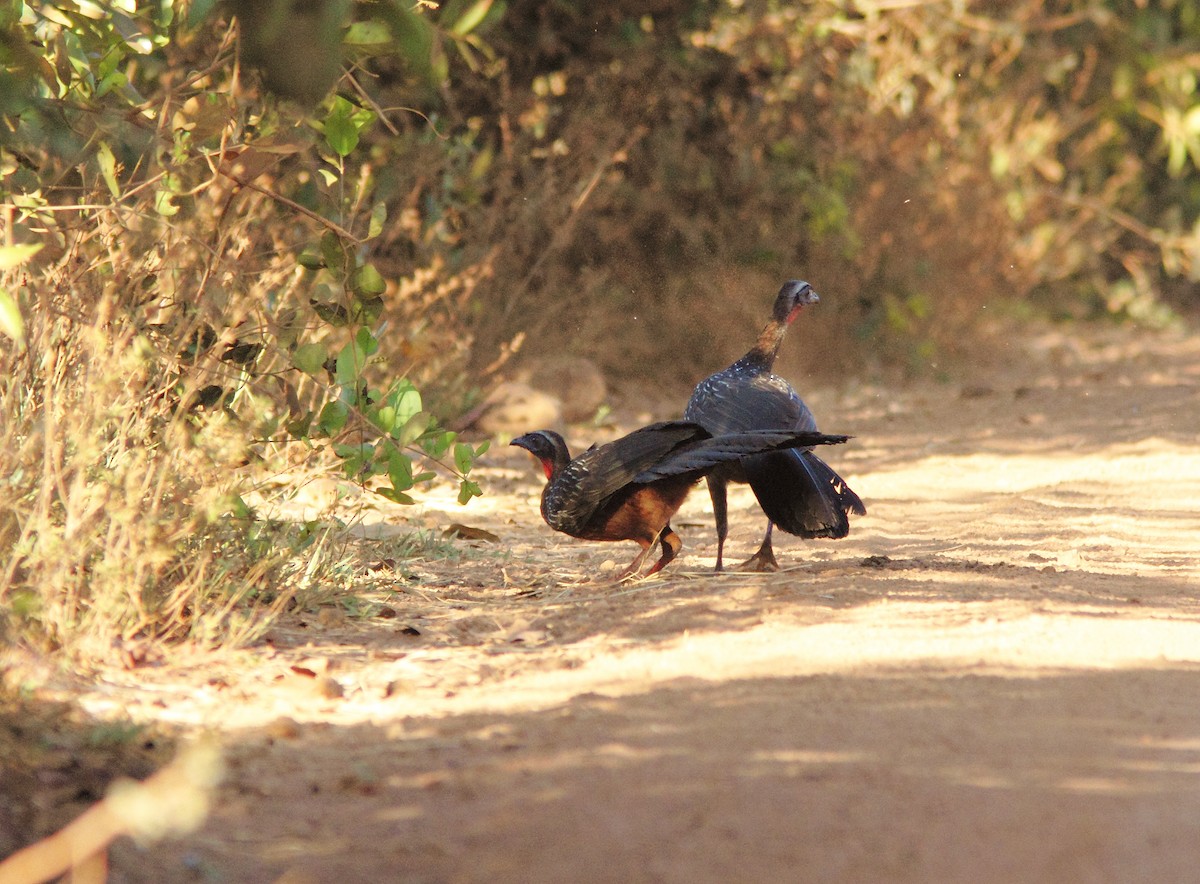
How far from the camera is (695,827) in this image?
2.74 metres

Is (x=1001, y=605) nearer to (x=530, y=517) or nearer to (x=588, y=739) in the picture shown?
(x=588, y=739)

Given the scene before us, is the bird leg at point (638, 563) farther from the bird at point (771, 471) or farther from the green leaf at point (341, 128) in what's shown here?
the green leaf at point (341, 128)

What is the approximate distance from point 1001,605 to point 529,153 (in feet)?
21.7

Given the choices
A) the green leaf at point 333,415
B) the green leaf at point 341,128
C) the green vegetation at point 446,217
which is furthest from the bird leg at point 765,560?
the green leaf at point 341,128

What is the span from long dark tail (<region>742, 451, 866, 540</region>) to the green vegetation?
104 centimetres

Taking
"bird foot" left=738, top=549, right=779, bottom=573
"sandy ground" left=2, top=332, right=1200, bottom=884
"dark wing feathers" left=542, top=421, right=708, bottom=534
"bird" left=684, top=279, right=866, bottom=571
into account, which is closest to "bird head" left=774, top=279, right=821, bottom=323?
"bird" left=684, top=279, right=866, bottom=571

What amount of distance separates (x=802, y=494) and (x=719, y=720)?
5.95ft

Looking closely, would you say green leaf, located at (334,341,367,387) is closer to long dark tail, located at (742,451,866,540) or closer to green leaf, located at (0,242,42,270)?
long dark tail, located at (742,451,866,540)

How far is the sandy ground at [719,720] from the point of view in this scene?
2.69 m

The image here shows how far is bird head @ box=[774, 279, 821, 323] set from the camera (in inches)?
241

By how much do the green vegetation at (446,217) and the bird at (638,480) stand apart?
16.0 inches

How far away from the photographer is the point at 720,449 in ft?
15.4

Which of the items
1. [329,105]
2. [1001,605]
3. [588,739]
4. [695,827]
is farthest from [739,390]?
[695,827]

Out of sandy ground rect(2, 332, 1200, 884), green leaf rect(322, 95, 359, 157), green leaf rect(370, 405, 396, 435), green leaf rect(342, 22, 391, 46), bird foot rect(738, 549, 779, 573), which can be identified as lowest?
sandy ground rect(2, 332, 1200, 884)
